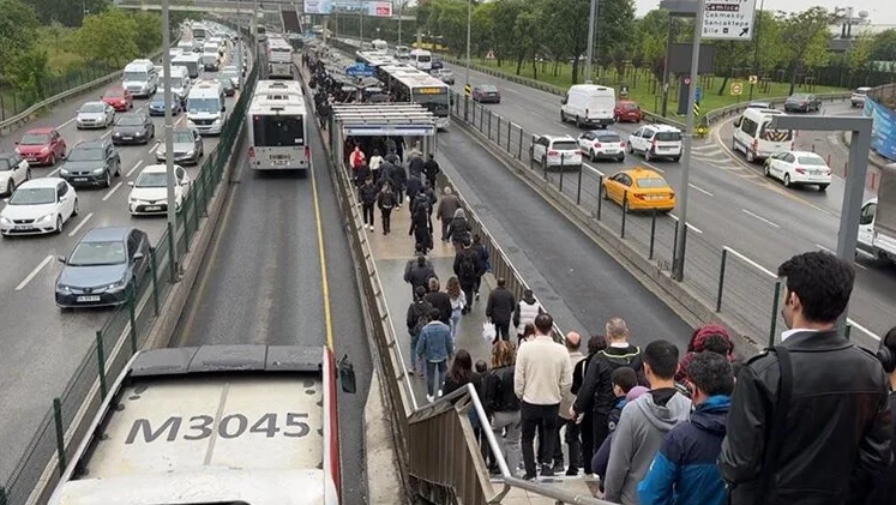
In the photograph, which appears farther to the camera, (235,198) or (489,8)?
(489,8)

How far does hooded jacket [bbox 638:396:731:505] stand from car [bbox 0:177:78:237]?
25.1 meters

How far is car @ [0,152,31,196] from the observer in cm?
3238

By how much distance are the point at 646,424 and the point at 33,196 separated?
25594mm

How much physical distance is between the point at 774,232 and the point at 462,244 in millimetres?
13428

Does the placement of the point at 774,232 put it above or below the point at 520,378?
below

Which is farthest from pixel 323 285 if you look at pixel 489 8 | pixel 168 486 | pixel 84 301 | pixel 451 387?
pixel 489 8

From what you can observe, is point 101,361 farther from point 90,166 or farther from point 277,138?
point 277,138

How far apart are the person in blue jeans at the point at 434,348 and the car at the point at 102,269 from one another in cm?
738

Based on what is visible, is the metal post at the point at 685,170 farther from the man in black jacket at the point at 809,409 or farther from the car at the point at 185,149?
the car at the point at 185,149

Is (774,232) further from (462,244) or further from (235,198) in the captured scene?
(235,198)

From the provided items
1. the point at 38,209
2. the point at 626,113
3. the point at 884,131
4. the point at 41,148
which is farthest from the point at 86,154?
the point at 884,131

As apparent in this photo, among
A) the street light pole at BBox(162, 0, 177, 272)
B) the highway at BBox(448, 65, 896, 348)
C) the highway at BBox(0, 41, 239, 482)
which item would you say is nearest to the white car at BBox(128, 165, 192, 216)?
the highway at BBox(0, 41, 239, 482)

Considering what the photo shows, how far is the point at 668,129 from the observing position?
140ft

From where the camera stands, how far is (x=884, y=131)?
47.1 metres
